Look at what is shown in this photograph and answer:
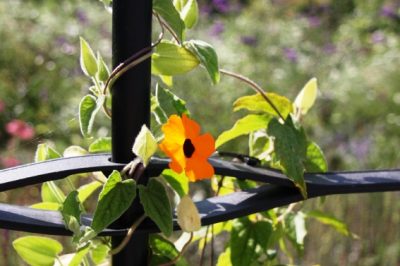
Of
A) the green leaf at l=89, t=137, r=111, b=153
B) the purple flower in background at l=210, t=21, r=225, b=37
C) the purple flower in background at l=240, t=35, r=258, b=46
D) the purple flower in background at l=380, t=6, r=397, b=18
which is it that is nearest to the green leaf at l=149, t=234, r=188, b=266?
the green leaf at l=89, t=137, r=111, b=153

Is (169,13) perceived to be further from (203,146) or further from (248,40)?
(248,40)

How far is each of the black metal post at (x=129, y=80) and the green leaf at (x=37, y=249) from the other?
6.3 inches

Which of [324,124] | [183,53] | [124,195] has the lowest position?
[324,124]

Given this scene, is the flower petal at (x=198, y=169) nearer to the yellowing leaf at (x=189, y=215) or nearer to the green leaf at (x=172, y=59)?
the yellowing leaf at (x=189, y=215)

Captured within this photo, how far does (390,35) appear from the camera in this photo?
5.99 m

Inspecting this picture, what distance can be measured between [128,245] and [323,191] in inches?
7.6

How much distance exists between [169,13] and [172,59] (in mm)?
59

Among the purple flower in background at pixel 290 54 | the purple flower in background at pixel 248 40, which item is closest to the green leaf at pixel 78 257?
the purple flower in background at pixel 290 54

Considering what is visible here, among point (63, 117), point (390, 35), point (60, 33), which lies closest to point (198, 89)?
point (63, 117)

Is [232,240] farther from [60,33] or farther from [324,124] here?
[60,33]

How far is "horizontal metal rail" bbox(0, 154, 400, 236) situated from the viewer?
2.24ft

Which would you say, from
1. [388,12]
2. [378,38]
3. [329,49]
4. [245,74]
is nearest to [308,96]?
[245,74]

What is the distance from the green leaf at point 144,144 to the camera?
0.69 meters

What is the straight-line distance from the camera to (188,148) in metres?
0.73
